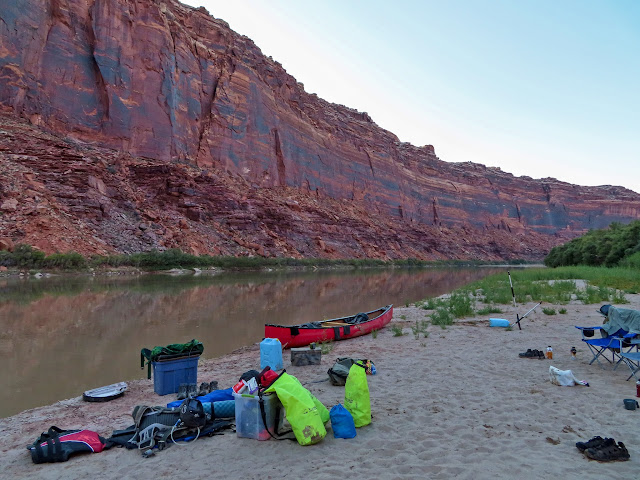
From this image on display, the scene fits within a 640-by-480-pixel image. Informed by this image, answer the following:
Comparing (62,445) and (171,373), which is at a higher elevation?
(171,373)

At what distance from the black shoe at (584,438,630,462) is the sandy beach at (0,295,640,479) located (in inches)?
2.9

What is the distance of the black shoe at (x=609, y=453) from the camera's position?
3.36 metres

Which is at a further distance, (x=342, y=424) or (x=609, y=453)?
(x=342, y=424)

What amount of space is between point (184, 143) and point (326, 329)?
42978 mm

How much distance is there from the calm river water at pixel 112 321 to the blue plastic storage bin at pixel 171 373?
1604mm

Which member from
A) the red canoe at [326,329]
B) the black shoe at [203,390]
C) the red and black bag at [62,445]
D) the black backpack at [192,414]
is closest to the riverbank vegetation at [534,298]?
the red canoe at [326,329]

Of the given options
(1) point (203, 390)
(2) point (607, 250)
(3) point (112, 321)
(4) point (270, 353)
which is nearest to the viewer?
(1) point (203, 390)

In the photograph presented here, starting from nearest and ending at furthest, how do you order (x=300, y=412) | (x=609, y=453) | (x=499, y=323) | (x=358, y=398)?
(x=609, y=453) < (x=300, y=412) < (x=358, y=398) < (x=499, y=323)

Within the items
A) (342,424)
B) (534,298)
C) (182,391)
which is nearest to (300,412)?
(342,424)

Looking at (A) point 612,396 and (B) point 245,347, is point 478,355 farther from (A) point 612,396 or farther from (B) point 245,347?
(B) point 245,347

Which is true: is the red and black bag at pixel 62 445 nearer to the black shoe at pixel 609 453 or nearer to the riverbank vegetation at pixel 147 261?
the black shoe at pixel 609 453

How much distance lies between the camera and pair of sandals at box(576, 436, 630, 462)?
3.36 meters

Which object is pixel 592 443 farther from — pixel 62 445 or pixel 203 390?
pixel 62 445

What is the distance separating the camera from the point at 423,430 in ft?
13.7
